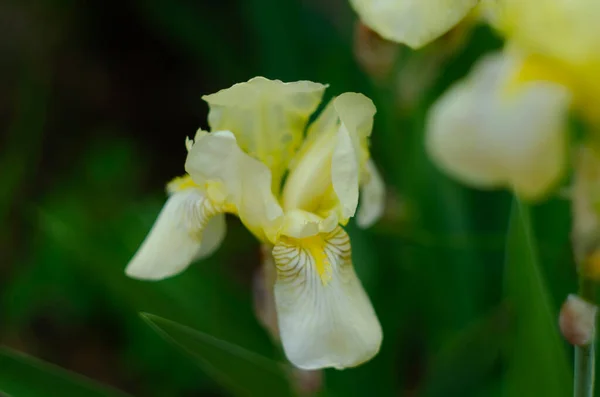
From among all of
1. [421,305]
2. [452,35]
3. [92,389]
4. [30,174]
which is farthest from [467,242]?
[30,174]

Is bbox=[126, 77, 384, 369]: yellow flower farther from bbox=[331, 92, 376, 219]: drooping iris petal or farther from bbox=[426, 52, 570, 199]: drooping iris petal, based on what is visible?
bbox=[426, 52, 570, 199]: drooping iris petal

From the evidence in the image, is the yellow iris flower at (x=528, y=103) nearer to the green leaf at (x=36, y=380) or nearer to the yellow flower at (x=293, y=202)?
the yellow flower at (x=293, y=202)

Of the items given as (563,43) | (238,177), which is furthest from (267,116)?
(563,43)

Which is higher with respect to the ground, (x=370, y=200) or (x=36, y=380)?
(x=370, y=200)

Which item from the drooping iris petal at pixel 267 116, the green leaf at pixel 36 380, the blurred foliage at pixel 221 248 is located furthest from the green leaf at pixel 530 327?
the green leaf at pixel 36 380

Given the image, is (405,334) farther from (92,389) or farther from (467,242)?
(92,389)

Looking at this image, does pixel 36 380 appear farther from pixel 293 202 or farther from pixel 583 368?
pixel 583 368
